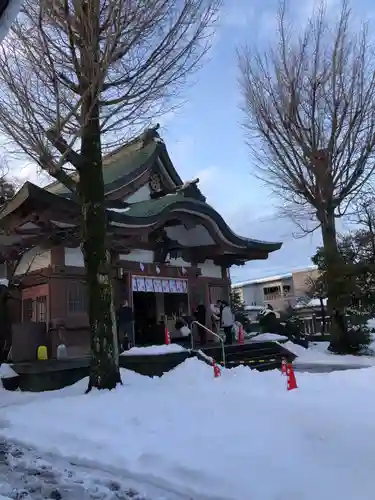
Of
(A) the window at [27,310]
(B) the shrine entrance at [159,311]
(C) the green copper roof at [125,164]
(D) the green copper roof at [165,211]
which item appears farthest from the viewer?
(B) the shrine entrance at [159,311]

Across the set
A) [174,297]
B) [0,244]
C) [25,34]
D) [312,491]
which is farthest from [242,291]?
[312,491]

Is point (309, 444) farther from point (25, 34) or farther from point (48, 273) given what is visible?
point (48, 273)

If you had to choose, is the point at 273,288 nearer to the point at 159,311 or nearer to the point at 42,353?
the point at 159,311

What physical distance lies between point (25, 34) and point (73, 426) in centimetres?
698

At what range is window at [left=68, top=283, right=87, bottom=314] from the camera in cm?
1309

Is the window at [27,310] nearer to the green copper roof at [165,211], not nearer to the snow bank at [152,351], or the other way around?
the green copper roof at [165,211]

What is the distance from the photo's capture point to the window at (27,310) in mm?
13961

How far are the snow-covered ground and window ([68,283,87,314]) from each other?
14.1 feet

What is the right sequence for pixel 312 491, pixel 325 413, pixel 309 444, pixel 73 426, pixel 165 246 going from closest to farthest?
pixel 312 491
pixel 309 444
pixel 325 413
pixel 73 426
pixel 165 246

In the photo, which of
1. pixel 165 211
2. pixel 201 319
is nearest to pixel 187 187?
pixel 165 211

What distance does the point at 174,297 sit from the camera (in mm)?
17406

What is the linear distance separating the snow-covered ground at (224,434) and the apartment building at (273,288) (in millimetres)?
36743

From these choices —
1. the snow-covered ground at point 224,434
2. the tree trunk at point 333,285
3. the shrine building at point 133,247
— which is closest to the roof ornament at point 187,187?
the shrine building at point 133,247

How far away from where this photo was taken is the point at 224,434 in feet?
17.6
